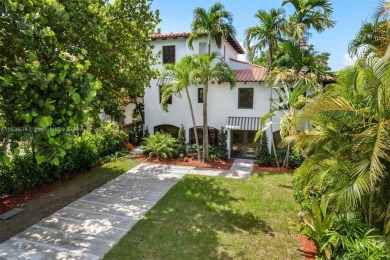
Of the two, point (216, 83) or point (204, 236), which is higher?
point (216, 83)

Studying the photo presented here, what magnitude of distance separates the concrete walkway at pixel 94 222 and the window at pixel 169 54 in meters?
12.7

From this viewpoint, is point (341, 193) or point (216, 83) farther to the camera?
point (216, 83)

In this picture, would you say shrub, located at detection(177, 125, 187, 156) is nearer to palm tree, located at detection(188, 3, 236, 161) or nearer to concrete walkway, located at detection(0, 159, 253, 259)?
concrete walkway, located at detection(0, 159, 253, 259)

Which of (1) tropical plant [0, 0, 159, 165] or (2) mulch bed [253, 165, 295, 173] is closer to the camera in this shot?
(1) tropical plant [0, 0, 159, 165]

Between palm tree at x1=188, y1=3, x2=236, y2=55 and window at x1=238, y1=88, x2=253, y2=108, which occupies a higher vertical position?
palm tree at x1=188, y1=3, x2=236, y2=55

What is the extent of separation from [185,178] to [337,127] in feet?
40.9

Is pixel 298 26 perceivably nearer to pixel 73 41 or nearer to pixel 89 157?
pixel 73 41

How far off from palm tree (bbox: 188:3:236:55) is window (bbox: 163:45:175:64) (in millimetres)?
4048

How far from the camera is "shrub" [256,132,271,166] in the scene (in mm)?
22450

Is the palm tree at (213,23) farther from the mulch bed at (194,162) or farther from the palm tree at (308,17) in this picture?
the mulch bed at (194,162)

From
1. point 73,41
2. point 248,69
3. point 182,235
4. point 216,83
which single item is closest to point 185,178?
point 182,235

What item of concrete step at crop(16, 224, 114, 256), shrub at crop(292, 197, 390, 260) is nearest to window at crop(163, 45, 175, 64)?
concrete step at crop(16, 224, 114, 256)

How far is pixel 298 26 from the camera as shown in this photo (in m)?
18.0

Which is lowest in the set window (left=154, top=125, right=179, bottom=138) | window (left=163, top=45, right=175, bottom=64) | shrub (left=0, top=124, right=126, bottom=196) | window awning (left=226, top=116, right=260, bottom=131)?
shrub (left=0, top=124, right=126, bottom=196)
